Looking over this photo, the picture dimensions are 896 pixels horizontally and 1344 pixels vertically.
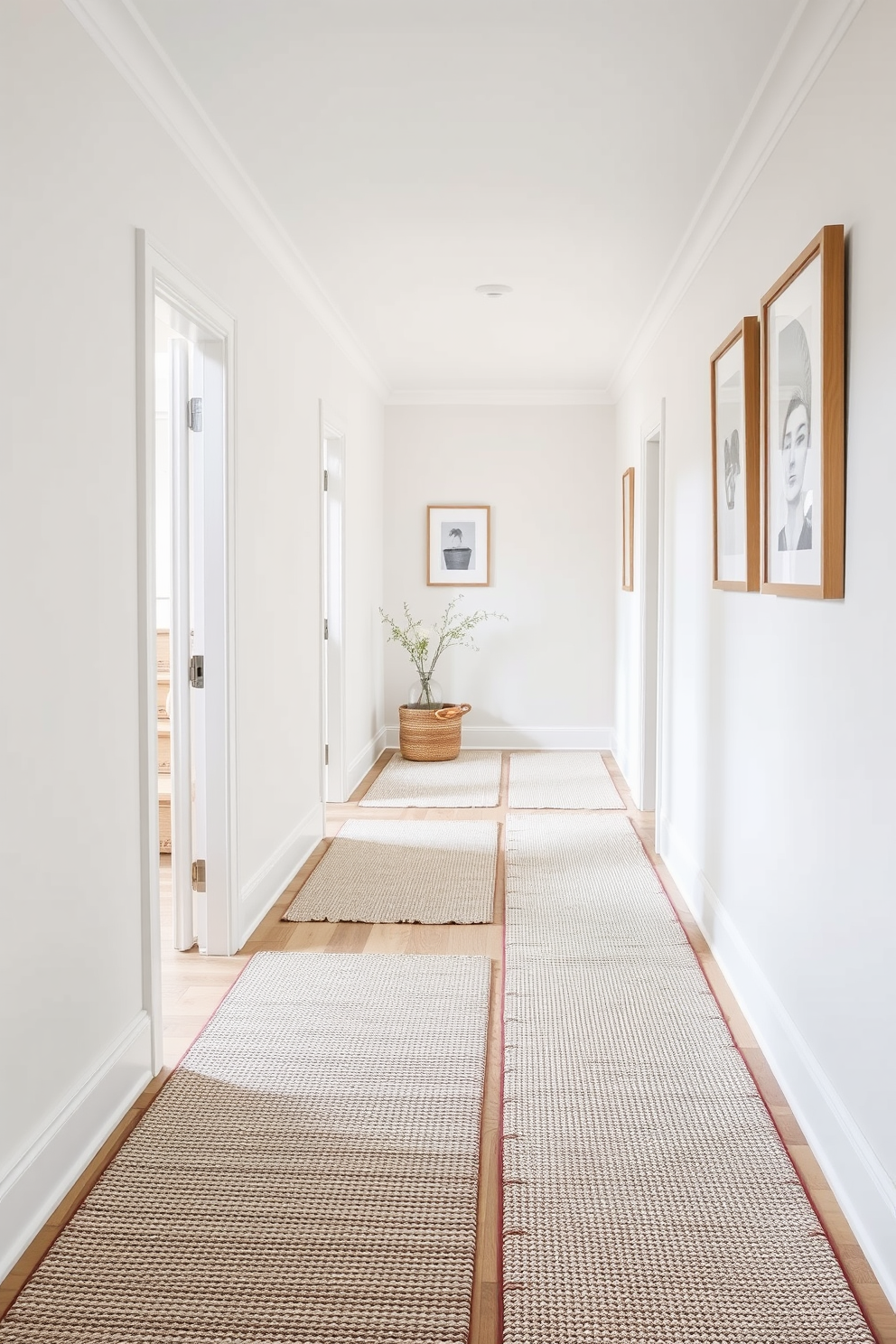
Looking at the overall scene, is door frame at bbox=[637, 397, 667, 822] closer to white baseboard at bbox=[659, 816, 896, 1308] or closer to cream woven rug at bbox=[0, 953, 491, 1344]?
white baseboard at bbox=[659, 816, 896, 1308]

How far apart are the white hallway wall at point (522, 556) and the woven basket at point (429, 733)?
1.72ft

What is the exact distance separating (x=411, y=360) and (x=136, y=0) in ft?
13.3

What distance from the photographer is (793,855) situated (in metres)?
Answer: 2.53

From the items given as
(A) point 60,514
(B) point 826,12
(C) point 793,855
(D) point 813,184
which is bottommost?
(C) point 793,855

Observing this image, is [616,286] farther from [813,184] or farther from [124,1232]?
[124,1232]

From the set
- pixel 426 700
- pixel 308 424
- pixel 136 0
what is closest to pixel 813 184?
pixel 136 0

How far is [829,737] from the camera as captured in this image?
7.36 ft

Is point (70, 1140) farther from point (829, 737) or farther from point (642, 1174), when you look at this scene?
point (829, 737)

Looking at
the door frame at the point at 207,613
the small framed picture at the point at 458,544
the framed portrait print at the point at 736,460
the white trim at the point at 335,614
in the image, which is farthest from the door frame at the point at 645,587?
the door frame at the point at 207,613

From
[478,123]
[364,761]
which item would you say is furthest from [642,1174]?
[364,761]

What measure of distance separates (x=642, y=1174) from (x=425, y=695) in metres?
5.12

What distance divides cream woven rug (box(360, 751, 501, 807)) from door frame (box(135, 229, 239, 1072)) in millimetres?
2269

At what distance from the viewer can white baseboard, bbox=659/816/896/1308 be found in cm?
184

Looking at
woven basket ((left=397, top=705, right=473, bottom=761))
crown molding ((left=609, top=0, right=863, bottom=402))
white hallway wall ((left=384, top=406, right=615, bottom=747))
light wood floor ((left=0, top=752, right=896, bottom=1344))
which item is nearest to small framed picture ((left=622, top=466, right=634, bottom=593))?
white hallway wall ((left=384, top=406, right=615, bottom=747))
